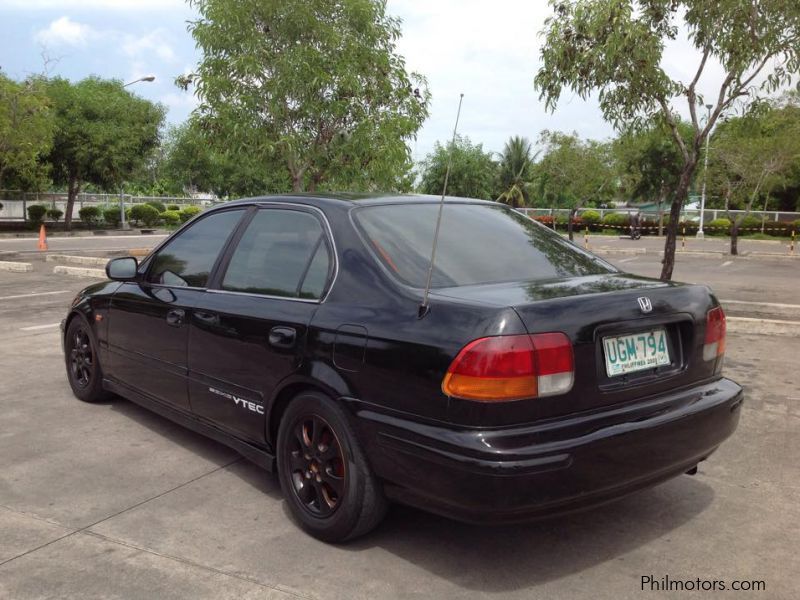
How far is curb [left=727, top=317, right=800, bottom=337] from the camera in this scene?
8.63 m

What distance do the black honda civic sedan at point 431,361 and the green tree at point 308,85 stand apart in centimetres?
985

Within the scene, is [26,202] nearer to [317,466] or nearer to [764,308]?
[764,308]

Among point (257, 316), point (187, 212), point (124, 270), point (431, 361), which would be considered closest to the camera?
point (431, 361)

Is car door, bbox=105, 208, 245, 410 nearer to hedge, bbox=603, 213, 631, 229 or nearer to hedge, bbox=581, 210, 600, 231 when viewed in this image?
hedge, bbox=603, 213, 631, 229

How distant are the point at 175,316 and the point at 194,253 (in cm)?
42

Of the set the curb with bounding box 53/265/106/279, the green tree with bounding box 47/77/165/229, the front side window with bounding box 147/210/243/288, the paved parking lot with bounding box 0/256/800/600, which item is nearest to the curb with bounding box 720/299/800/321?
the paved parking lot with bounding box 0/256/800/600

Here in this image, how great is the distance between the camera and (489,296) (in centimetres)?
301

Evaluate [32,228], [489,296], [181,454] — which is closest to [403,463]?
[489,296]

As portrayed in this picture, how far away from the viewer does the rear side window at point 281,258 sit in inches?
139

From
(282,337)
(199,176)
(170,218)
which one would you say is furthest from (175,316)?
(199,176)

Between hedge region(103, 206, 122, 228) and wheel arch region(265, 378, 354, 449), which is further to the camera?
hedge region(103, 206, 122, 228)

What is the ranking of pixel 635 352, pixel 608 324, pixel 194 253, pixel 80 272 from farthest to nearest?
pixel 80 272, pixel 194 253, pixel 635 352, pixel 608 324

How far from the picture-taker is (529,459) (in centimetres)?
268

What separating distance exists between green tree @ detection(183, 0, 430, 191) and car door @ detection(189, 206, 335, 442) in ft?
32.6
